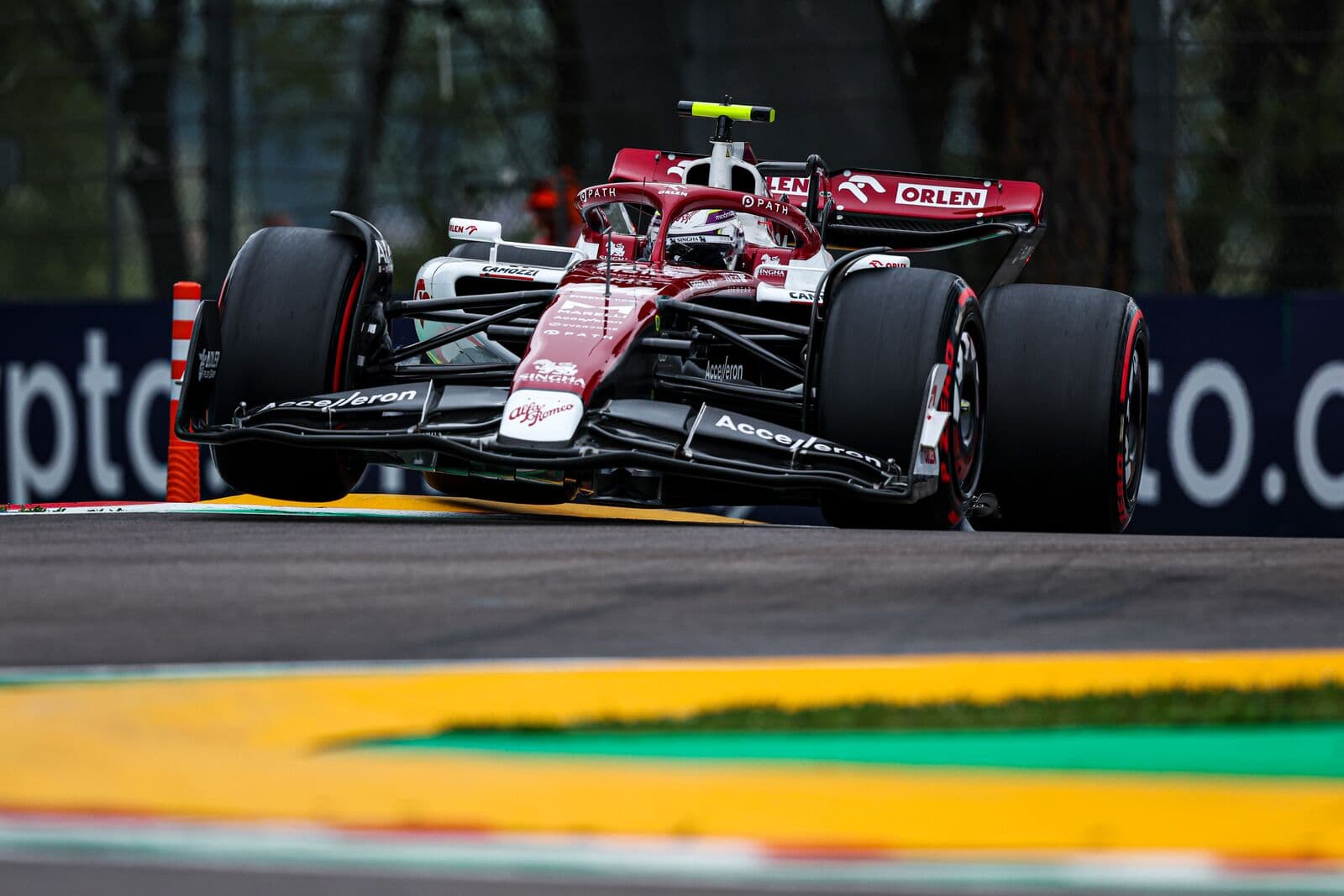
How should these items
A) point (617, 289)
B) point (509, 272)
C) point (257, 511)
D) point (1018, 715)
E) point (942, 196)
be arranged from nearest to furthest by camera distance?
point (1018, 715) → point (617, 289) → point (257, 511) → point (509, 272) → point (942, 196)

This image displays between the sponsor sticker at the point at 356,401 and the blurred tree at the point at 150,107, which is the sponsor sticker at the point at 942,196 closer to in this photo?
the sponsor sticker at the point at 356,401

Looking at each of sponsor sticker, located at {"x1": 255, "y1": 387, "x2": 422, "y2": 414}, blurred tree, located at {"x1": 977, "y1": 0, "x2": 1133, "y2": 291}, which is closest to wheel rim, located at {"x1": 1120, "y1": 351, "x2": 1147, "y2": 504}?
sponsor sticker, located at {"x1": 255, "y1": 387, "x2": 422, "y2": 414}

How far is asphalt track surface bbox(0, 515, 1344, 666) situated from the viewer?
450cm

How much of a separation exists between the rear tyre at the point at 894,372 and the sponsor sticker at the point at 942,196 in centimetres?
145

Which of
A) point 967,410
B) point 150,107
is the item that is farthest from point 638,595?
point 150,107

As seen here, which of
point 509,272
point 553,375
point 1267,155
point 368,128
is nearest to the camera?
point 553,375

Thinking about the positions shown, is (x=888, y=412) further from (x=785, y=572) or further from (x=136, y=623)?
(x=136, y=623)

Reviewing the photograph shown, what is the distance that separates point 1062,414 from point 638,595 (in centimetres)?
316

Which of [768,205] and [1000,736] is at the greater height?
[768,205]

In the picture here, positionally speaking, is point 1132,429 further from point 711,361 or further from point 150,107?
point 150,107

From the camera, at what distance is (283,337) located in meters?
7.62

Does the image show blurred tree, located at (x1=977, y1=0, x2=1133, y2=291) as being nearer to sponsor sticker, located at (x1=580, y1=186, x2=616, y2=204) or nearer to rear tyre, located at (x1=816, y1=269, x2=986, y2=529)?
sponsor sticker, located at (x1=580, y1=186, x2=616, y2=204)

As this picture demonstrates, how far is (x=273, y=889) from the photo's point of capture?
2.83 m

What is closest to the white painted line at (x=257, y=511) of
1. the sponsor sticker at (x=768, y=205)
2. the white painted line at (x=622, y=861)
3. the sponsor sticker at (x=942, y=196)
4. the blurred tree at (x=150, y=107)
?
the sponsor sticker at (x=768, y=205)
